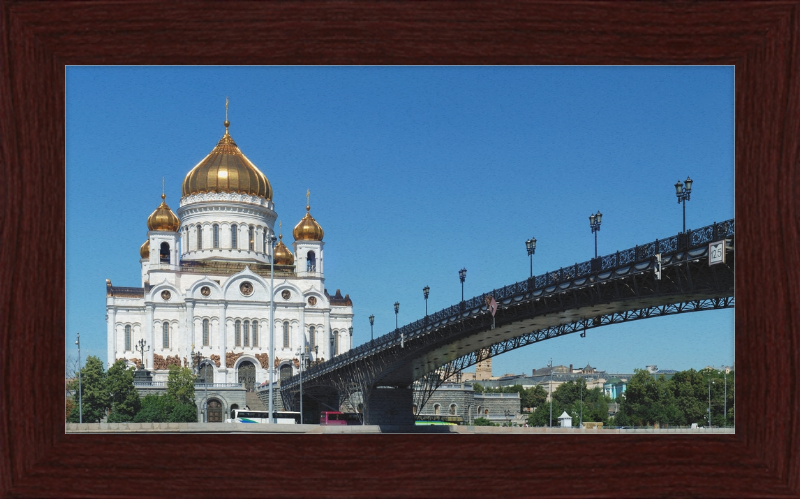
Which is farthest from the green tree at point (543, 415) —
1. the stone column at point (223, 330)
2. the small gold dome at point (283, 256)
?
the small gold dome at point (283, 256)

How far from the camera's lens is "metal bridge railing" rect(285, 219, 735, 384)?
40.1 feet

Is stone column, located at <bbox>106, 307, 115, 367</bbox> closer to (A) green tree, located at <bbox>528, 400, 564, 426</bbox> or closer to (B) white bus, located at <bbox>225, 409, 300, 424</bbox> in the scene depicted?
(B) white bus, located at <bbox>225, 409, 300, 424</bbox>

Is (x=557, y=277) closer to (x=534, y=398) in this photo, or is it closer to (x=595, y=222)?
(x=595, y=222)

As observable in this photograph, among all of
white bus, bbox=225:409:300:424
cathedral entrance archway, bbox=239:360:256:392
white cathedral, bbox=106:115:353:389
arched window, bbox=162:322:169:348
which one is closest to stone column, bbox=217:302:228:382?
white cathedral, bbox=106:115:353:389

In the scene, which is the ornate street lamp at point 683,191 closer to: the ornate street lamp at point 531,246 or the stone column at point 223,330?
the ornate street lamp at point 531,246

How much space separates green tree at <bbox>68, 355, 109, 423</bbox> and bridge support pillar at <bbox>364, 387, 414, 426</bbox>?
1379 inches

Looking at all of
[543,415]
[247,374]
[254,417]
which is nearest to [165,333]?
[247,374]
